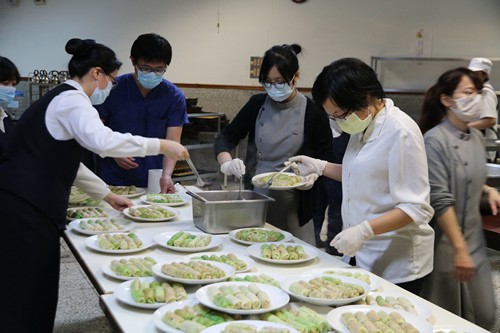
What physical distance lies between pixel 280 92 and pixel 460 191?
1.02m

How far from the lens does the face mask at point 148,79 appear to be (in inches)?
116

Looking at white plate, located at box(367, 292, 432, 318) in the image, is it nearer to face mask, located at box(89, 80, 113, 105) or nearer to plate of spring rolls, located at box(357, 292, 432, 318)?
plate of spring rolls, located at box(357, 292, 432, 318)

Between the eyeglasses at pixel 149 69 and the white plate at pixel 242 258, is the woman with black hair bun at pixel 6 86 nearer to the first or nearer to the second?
the eyeglasses at pixel 149 69

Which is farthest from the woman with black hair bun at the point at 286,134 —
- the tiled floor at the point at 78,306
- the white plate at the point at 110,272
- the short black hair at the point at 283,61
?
the tiled floor at the point at 78,306

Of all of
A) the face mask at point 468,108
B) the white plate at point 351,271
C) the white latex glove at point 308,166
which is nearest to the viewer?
the white plate at point 351,271

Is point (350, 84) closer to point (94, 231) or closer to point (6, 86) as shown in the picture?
point (94, 231)

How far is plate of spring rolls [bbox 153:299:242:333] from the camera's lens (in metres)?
1.40

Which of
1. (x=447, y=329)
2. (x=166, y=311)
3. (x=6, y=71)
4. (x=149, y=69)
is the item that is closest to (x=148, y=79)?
(x=149, y=69)

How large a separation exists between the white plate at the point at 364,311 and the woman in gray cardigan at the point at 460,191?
2.36 ft

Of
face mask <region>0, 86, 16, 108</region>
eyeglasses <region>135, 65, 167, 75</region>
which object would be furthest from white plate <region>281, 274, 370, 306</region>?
face mask <region>0, 86, 16, 108</region>

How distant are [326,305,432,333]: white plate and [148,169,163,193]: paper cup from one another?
1.77 meters

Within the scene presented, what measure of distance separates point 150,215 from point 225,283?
97 centimetres

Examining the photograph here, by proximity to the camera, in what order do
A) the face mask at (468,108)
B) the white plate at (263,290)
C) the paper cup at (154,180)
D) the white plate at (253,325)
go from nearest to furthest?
the white plate at (253,325), the white plate at (263,290), the face mask at (468,108), the paper cup at (154,180)

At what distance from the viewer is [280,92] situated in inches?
110
